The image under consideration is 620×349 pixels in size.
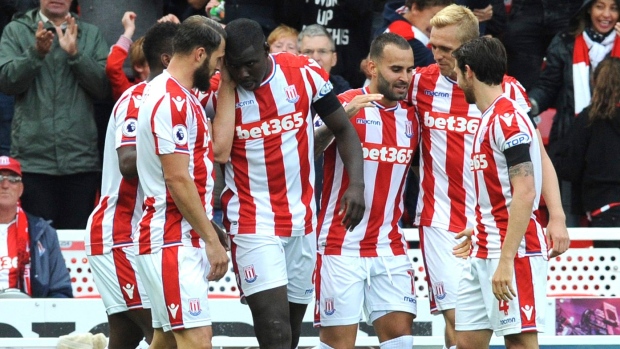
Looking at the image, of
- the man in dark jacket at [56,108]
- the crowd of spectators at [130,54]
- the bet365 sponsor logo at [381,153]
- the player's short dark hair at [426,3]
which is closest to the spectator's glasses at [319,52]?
the crowd of spectators at [130,54]

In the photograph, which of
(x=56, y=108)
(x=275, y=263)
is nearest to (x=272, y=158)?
(x=275, y=263)

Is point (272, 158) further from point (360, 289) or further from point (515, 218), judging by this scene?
point (515, 218)

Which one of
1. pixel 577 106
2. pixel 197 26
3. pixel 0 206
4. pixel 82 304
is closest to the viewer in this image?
pixel 197 26

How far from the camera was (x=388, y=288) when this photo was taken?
706 centimetres

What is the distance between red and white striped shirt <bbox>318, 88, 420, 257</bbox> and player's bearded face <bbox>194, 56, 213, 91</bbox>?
1250mm

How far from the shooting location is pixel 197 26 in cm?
605

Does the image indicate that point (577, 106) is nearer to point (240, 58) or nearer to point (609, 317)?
point (609, 317)

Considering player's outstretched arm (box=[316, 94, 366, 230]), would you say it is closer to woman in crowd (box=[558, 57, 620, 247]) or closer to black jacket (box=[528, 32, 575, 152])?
woman in crowd (box=[558, 57, 620, 247])

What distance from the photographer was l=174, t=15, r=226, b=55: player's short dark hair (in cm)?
603

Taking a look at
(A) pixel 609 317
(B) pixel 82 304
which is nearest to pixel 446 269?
(A) pixel 609 317

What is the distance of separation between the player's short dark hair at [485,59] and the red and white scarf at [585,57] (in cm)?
353

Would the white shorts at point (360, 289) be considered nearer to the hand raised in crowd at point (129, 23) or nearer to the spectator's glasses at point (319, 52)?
the spectator's glasses at point (319, 52)

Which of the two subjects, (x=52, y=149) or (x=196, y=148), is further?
(x=52, y=149)

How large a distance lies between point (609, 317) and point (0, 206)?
4475 millimetres
